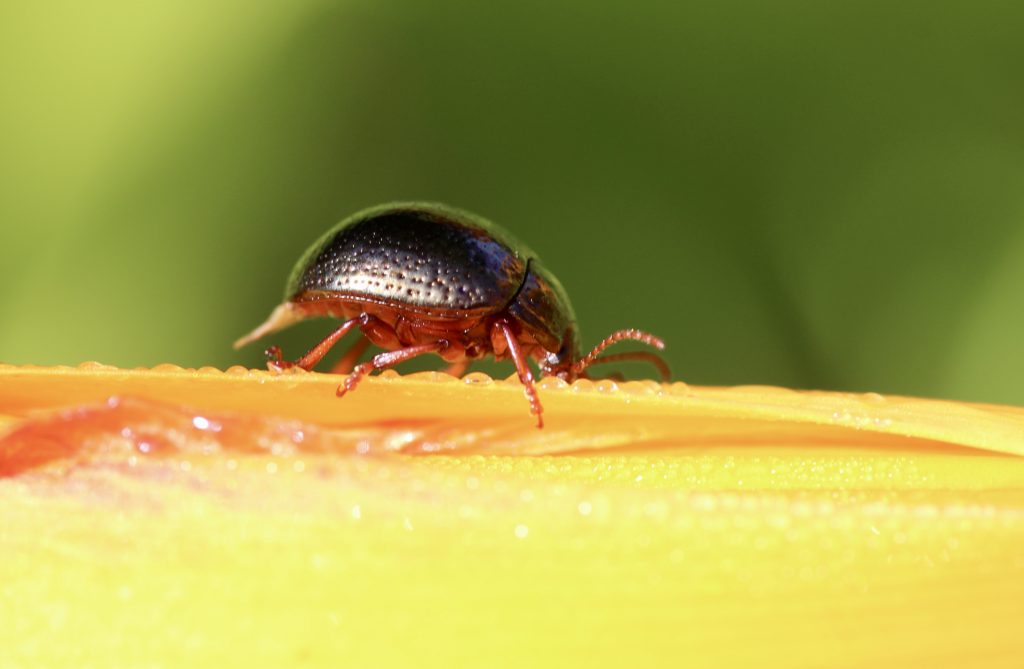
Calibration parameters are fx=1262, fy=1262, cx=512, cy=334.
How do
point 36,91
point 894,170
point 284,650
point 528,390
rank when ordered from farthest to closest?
point 894,170, point 36,91, point 528,390, point 284,650

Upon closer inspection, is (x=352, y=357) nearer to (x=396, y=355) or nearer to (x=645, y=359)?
(x=396, y=355)

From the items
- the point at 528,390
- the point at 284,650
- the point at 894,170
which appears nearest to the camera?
the point at 284,650

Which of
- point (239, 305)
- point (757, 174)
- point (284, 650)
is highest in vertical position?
point (757, 174)

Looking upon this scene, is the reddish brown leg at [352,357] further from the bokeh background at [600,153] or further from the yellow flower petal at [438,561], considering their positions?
the yellow flower petal at [438,561]

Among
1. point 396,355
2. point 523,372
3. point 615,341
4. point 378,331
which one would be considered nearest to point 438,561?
point 523,372

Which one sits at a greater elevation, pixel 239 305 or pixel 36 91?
pixel 36 91

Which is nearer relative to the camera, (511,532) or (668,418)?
(511,532)

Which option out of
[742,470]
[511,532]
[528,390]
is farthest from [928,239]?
[511,532]

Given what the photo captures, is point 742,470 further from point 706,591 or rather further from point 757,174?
point 757,174
